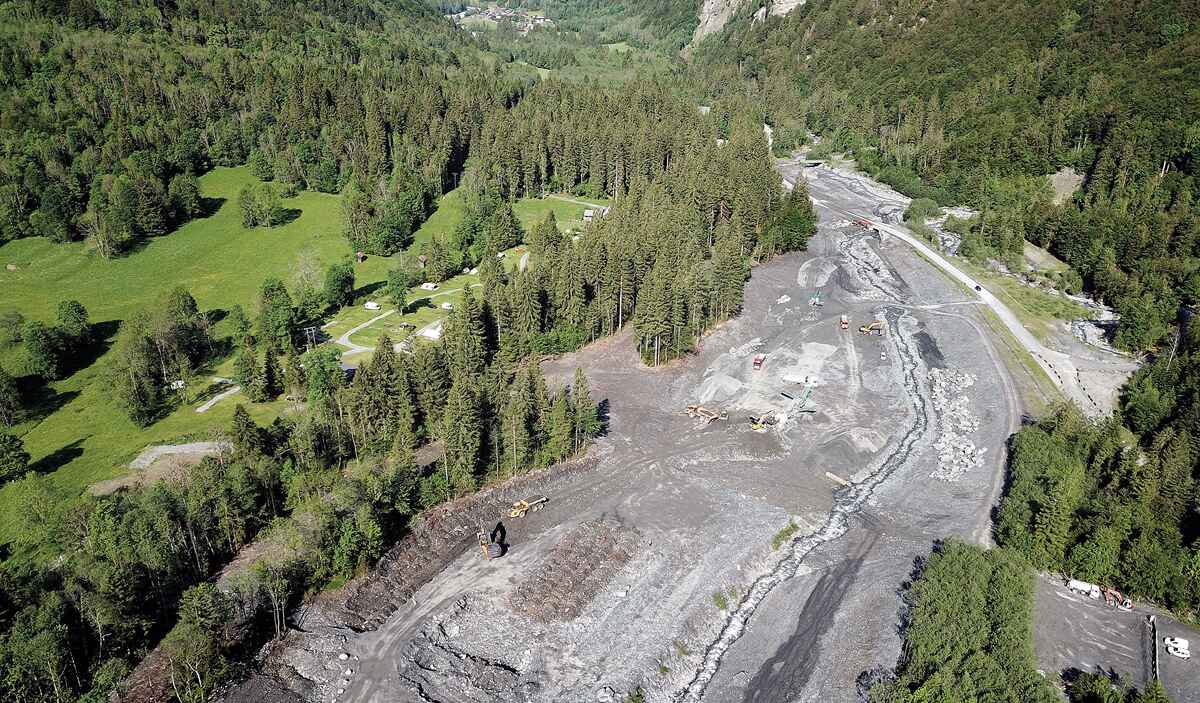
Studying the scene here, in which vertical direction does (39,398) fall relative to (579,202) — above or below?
below

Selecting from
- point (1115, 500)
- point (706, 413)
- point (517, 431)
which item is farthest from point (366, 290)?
point (1115, 500)

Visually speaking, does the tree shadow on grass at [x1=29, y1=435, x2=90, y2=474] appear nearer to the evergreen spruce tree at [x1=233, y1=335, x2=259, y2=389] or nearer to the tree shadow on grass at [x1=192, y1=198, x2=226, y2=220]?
the evergreen spruce tree at [x1=233, y1=335, x2=259, y2=389]

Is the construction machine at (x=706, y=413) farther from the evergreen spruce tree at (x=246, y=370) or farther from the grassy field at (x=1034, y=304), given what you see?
the evergreen spruce tree at (x=246, y=370)

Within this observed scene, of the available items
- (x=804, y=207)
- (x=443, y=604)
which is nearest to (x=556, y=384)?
(x=443, y=604)

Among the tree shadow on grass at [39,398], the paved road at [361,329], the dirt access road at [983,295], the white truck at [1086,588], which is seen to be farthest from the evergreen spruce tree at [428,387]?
the dirt access road at [983,295]

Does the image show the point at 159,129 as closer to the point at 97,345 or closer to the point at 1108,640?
the point at 97,345

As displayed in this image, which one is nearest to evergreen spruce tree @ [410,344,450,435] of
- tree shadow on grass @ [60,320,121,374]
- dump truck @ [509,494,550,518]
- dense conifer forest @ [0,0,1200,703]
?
dense conifer forest @ [0,0,1200,703]

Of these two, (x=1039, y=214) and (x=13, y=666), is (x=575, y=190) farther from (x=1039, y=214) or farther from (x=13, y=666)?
(x=13, y=666)
